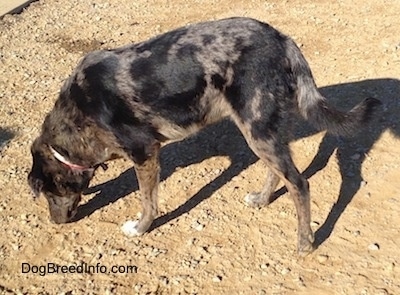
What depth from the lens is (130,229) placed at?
5344 millimetres

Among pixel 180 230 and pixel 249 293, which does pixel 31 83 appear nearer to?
pixel 180 230

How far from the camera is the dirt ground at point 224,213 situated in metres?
4.86

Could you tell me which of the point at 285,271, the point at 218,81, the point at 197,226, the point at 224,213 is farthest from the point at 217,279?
the point at 218,81

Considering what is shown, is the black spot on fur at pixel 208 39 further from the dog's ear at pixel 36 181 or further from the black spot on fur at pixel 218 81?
the dog's ear at pixel 36 181

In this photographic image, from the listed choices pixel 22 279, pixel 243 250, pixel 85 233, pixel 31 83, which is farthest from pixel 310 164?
pixel 31 83

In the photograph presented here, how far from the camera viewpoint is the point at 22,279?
501 centimetres

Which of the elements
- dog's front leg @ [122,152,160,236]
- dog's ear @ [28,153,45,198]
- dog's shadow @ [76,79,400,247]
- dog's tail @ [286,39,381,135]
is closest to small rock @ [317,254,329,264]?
dog's shadow @ [76,79,400,247]

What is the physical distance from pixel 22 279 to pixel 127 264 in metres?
0.85

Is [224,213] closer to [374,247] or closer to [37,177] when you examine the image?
[374,247]

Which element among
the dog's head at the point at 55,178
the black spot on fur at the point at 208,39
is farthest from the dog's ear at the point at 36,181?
the black spot on fur at the point at 208,39

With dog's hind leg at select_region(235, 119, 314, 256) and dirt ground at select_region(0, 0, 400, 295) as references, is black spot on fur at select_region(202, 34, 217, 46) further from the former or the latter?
dirt ground at select_region(0, 0, 400, 295)

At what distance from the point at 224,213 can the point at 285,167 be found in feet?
3.05

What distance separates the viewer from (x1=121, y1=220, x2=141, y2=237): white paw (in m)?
5.33

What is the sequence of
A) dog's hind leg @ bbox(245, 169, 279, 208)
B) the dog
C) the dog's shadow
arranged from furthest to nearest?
the dog's shadow < dog's hind leg @ bbox(245, 169, 279, 208) < the dog
